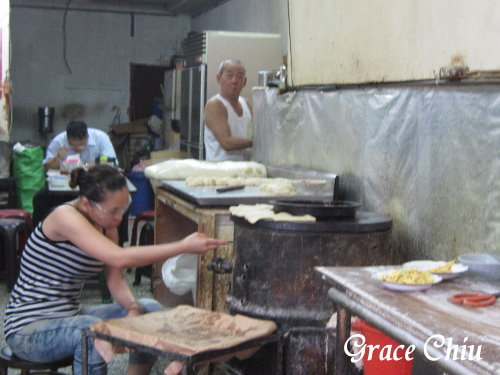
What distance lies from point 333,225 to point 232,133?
3.12 m

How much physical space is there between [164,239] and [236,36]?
3.55m

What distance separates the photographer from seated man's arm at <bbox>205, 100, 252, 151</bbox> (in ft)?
20.4

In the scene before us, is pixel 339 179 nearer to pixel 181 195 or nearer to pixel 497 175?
pixel 181 195

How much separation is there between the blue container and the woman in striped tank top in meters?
7.49

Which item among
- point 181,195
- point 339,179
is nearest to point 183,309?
point 181,195

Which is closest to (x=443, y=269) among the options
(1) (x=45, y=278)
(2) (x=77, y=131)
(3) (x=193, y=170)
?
(1) (x=45, y=278)

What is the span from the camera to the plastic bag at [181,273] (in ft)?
15.8

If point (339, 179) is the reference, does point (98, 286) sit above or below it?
Result: below

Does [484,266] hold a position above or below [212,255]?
above

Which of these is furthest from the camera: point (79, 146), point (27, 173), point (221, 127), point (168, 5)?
point (168, 5)

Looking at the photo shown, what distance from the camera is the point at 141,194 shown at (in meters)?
11.0

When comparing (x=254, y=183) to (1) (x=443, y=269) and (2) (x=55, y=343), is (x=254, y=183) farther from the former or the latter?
(1) (x=443, y=269)

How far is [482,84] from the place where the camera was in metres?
3.23

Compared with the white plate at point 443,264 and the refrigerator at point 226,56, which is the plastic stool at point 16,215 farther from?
the white plate at point 443,264
